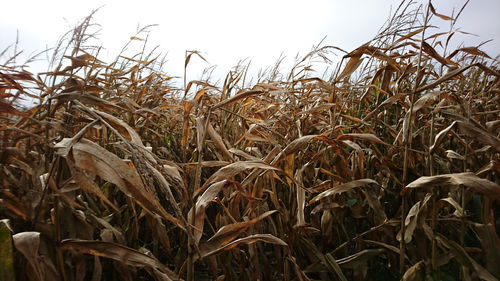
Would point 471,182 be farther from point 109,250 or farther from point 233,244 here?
point 109,250

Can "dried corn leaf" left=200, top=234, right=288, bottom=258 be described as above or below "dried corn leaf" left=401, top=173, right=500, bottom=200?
below

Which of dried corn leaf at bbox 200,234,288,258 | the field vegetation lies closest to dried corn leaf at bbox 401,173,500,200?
the field vegetation

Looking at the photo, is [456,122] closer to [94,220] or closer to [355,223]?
[355,223]

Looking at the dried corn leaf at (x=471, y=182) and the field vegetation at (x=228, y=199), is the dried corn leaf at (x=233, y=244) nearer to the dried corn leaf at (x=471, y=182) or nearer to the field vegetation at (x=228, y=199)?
the field vegetation at (x=228, y=199)

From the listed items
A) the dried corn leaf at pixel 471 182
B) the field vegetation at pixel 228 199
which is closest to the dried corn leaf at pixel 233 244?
the field vegetation at pixel 228 199

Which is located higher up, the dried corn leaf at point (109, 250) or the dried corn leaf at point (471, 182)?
the dried corn leaf at point (471, 182)

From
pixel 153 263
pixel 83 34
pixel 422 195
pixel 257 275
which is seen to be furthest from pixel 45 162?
pixel 422 195

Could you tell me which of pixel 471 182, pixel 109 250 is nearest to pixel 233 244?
pixel 109 250

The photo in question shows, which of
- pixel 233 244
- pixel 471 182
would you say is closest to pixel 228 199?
pixel 233 244

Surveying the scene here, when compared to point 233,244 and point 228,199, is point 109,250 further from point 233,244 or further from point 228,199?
point 228,199

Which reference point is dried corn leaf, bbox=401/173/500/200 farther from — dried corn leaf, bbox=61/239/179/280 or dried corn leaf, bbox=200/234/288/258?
dried corn leaf, bbox=61/239/179/280

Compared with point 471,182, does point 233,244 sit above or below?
below

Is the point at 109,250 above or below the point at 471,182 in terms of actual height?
below

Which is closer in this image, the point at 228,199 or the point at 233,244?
the point at 233,244
